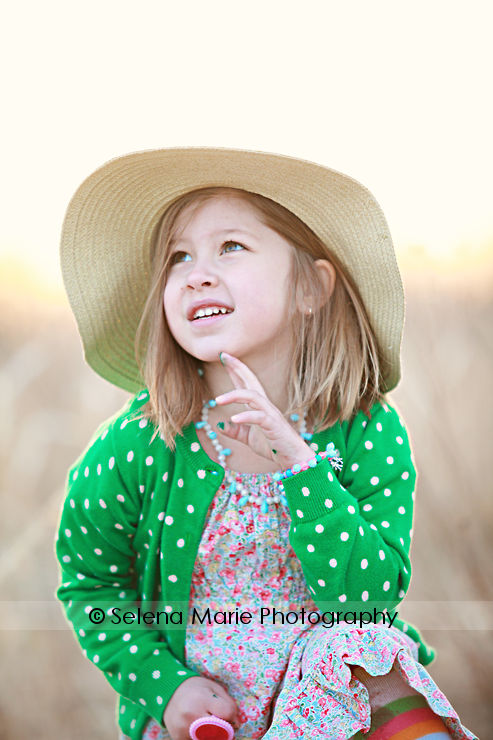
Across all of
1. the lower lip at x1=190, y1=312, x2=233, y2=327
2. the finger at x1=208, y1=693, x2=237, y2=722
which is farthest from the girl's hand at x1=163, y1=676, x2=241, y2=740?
the lower lip at x1=190, y1=312, x2=233, y2=327

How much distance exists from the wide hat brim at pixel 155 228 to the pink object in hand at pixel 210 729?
0.66m

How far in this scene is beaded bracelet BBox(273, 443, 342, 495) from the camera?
1288 millimetres

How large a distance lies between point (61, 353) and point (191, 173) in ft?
3.64

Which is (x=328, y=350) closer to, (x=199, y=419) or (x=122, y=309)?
(x=199, y=419)

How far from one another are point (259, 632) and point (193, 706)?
0.55 feet

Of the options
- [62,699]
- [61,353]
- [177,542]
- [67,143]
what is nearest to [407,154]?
[67,143]

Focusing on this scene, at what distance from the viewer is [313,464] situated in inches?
50.8

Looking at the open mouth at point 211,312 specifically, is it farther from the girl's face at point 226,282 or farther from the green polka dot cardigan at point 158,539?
the green polka dot cardigan at point 158,539

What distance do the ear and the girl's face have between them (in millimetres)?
69

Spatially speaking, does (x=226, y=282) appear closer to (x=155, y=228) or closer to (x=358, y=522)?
(x=155, y=228)

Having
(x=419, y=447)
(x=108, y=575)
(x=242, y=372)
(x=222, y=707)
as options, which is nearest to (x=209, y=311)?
(x=242, y=372)

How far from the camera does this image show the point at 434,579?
2.36 meters

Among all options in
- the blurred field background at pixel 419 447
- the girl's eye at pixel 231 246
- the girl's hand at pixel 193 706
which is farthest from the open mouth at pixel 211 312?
the blurred field background at pixel 419 447

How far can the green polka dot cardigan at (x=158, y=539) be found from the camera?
53.0 inches
